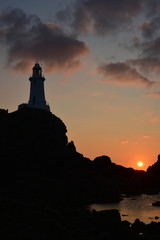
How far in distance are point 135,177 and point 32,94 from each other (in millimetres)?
42468

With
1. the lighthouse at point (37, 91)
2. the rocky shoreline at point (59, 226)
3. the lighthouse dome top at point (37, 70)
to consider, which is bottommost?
the rocky shoreline at point (59, 226)

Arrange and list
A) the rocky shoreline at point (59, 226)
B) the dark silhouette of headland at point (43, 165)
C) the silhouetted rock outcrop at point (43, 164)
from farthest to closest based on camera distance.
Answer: the silhouetted rock outcrop at point (43, 164)
the dark silhouette of headland at point (43, 165)
the rocky shoreline at point (59, 226)

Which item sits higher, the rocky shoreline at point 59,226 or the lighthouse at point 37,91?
the lighthouse at point 37,91

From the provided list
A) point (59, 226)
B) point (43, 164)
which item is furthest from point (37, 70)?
point (59, 226)

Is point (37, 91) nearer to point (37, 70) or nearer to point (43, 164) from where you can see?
point (37, 70)

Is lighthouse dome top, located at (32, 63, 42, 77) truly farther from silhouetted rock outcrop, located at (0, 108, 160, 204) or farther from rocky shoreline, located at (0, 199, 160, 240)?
rocky shoreline, located at (0, 199, 160, 240)

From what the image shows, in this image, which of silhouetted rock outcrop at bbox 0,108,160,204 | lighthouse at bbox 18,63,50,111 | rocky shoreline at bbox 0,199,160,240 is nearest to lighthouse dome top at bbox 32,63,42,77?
lighthouse at bbox 18,63,50,111

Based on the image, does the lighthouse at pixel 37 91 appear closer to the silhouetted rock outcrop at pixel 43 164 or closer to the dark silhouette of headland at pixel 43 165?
the dark silhouette of headland at pixel 43 165

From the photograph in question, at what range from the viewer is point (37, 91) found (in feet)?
326

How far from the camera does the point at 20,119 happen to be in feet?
273

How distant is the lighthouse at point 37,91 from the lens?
9906cm

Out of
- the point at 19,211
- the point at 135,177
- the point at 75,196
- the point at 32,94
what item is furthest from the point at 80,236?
the point at 135,177

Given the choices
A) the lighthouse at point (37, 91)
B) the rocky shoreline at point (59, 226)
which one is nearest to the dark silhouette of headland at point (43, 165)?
the lighthouse at point (37, 91)

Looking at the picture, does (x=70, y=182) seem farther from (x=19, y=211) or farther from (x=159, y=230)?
(x=19, y=211)
